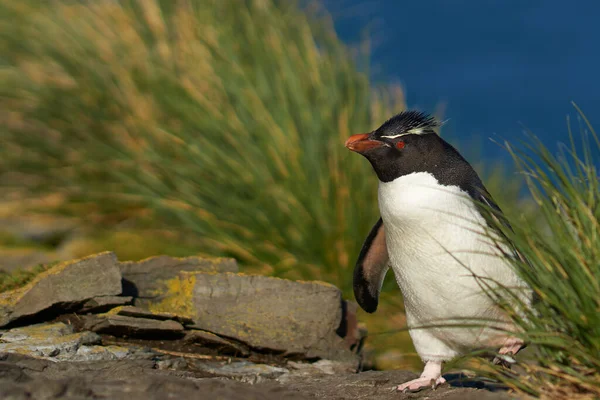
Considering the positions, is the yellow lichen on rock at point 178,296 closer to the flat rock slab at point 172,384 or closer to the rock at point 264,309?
the rock at point 264,309

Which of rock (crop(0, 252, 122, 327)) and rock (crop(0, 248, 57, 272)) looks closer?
rock (crop(0, 252, 122, 327))

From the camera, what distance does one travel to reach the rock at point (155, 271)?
5.39 meters

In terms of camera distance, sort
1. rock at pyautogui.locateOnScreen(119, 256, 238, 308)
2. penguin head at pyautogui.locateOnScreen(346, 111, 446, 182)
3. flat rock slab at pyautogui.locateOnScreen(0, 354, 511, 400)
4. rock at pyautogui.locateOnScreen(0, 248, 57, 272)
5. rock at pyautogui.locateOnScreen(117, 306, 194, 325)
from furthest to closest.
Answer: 1. rock at pyautogui.locateOnScreen(0, 248, 57, 272)
2. rock at pyautogui.locateOnScreen(119, 256, 238, 308)
3. rock at pyautogui.locateOnScreen(117, 306, 194, 325)
4. penguin head at pyautogui.locateOnScreen(346, 111, 446, 182)
5. flat rock slab at pyautogui.locateOnScreen(0, 354, 511, 400)

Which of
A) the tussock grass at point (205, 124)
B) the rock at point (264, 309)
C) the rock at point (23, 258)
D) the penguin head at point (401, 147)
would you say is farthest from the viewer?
the rock at point (23, 258)

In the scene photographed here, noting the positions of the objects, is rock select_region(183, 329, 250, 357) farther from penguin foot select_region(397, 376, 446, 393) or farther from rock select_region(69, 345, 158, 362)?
penguin foot select_region(397, 376, 446, 393)

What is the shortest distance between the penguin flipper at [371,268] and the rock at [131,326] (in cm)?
110

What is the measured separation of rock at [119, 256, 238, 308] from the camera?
539 cm

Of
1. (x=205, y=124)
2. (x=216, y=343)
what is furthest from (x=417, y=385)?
(x=205, y=124)

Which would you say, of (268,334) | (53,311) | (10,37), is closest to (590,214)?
(268,334)

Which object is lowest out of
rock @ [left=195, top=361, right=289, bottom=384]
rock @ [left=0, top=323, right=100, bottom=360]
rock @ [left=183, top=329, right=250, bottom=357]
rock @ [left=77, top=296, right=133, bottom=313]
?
rock @ [left=195, top=361, right=289, bottom=384]

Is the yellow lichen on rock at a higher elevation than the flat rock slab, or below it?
higher

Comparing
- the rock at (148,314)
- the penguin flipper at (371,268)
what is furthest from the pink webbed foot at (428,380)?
the rock at (148,314)

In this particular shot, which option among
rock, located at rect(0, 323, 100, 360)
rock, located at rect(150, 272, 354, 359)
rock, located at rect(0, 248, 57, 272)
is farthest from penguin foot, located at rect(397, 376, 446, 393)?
rock, located at rect(0, 248, 57, 272)

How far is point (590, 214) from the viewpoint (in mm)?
3666
